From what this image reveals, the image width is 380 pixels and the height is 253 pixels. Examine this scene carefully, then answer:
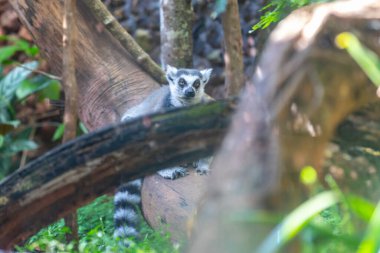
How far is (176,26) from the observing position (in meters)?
5.72

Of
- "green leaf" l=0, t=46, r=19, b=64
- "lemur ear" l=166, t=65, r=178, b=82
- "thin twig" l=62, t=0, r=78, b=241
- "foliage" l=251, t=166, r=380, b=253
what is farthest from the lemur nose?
"foliage" l=251, t=166, r=380, b=253

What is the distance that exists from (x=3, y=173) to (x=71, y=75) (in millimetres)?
4685

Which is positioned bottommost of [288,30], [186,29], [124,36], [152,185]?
[152,185]

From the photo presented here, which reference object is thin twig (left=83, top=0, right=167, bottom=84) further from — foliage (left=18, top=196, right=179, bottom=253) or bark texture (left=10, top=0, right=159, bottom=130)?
foliage (left=18, top=196, right=179, bottom=253)

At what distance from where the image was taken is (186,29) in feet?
19.0

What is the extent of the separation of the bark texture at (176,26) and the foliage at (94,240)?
1670 mm

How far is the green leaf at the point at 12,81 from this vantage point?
7.91 m

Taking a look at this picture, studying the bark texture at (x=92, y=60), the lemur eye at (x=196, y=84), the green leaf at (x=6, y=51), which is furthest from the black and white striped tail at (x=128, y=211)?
the green leaf at (x=6, y=51)

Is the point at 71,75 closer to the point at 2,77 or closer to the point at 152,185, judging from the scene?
the point at 152,185

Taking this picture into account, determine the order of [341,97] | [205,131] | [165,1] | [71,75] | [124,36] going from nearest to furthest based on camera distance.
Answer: [341,97], [205,131], [71,75], [124,36], [165,1]

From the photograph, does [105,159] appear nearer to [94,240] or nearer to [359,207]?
[94,240]

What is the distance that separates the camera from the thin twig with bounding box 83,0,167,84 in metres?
4.97

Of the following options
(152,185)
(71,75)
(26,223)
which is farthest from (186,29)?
(26,223)

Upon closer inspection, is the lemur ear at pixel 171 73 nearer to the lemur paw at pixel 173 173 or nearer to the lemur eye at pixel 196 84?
the lemur eye at pixel 196 84
